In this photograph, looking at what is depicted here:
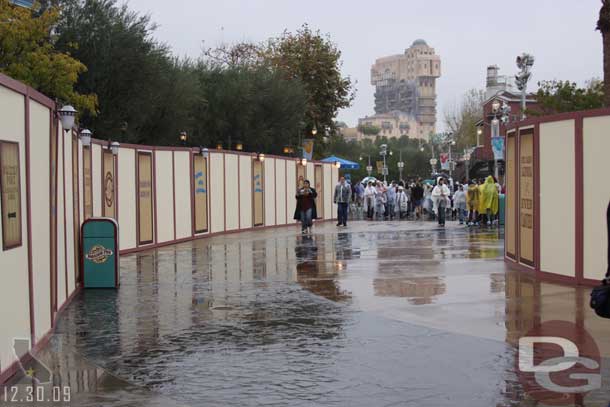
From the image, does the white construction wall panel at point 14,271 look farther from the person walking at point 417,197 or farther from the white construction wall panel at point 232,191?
the person walking at point 417,197

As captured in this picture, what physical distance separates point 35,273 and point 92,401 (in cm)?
266

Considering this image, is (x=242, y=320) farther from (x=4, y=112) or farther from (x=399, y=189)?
(x=399, y=189)

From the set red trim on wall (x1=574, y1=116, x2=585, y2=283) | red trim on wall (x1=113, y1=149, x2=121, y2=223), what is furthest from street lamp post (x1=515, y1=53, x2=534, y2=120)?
red trim on wall (x1=574, y1=116, x2=585, y2=283)

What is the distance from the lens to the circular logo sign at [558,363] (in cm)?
725

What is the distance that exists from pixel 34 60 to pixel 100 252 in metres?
16.2

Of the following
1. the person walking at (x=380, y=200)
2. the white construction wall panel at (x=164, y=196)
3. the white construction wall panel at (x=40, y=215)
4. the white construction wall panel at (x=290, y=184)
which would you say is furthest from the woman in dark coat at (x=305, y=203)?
the white construction wall panel at (x=40, y=215)

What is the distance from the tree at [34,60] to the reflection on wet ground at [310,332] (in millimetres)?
11289

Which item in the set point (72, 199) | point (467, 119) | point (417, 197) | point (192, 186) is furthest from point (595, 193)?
point (467, 119)

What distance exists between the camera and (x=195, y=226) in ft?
83.6

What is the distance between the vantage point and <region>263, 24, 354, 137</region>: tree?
184 feet

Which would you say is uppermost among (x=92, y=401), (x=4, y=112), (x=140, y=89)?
(x=140, y=89)

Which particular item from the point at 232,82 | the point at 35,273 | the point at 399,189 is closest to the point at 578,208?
the point at 35,273

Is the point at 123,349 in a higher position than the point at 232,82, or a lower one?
lower

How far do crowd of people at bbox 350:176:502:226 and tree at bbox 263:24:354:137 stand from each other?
9.58 metres
